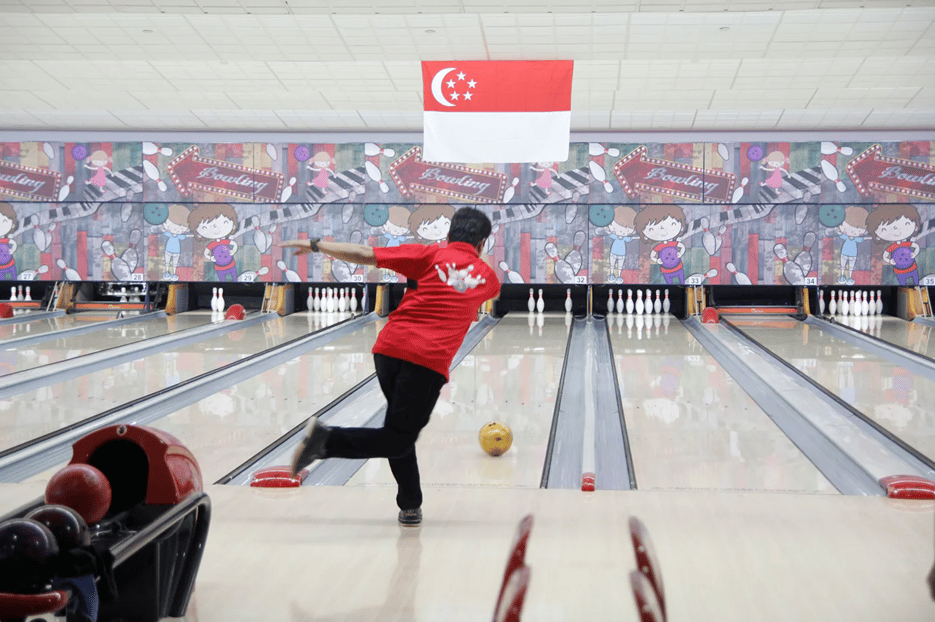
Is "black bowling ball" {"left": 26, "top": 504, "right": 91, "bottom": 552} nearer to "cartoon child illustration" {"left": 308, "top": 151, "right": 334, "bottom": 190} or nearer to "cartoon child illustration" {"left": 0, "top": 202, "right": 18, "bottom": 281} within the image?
"cartoon child illustration" {"left": 308, "top": 151, "right": 334, "bottom": 190}

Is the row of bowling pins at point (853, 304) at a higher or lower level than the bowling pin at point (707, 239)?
lower

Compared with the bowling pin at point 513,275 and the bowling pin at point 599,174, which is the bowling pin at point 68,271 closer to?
the bowling pin at point 513,275

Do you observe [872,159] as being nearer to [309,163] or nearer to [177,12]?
[309,163]

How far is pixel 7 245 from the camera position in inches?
382

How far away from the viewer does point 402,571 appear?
6.99 ft

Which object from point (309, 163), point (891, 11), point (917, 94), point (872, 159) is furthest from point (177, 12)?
point (872, 159)

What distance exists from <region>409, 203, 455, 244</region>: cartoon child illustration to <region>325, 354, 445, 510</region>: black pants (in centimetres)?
717

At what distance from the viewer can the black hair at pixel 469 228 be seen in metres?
2.40

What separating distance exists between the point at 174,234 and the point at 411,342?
26.7 ft

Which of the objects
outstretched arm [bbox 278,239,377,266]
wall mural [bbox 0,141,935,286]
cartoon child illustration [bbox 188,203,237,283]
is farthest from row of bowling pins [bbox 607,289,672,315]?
outstretched arm [bbox 278,239,377,266]

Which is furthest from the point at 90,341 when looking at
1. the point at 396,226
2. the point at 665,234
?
the point at 665,234

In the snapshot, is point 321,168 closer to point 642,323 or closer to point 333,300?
point 333,300

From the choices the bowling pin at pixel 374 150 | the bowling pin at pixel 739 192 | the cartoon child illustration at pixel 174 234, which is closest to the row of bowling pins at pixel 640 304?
the bowling pin at pixel 739 192

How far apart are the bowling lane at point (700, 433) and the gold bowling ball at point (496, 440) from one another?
53 cm
